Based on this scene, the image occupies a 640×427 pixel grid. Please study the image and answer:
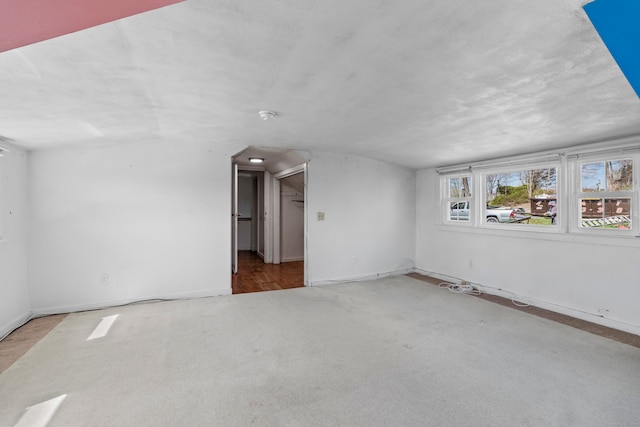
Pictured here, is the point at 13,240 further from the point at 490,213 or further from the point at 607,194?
the point at 607,194

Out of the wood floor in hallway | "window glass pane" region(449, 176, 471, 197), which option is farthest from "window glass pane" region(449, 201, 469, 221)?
the wood floor in hallway

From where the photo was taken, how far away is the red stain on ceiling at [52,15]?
85cm

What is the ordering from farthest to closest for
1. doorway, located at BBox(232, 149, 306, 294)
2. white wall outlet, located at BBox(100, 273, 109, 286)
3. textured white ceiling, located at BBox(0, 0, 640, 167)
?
doorway, located at BBox(232, 149, 306, 294) → white wall outlet, located at BBox(100, 273, 109, 286) → textured white ceiling, located at BBox(0, 0, 640, 167)

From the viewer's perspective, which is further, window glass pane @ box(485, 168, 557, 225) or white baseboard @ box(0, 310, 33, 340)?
window glass pane @ box(485, 168, 557, 225)

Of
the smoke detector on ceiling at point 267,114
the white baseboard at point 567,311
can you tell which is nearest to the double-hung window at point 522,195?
the white baseboard at point 567,311

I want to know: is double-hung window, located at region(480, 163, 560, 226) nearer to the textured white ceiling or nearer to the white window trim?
the white window trim

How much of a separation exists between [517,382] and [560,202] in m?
2.45

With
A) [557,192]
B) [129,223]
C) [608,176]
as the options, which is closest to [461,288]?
[557,192]

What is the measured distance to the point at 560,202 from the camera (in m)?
3.43

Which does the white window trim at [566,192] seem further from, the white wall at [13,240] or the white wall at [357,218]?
the white wall at [13,240]

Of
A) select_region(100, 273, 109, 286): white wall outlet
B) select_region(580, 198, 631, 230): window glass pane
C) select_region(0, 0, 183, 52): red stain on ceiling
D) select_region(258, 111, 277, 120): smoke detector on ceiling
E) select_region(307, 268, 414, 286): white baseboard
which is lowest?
select_region(307, 268, 414, 286): white baseboard

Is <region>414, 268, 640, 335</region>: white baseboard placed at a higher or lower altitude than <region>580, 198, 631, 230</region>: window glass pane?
lower

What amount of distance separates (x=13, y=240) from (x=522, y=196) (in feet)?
19.6

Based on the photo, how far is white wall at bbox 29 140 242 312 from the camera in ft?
10.6
